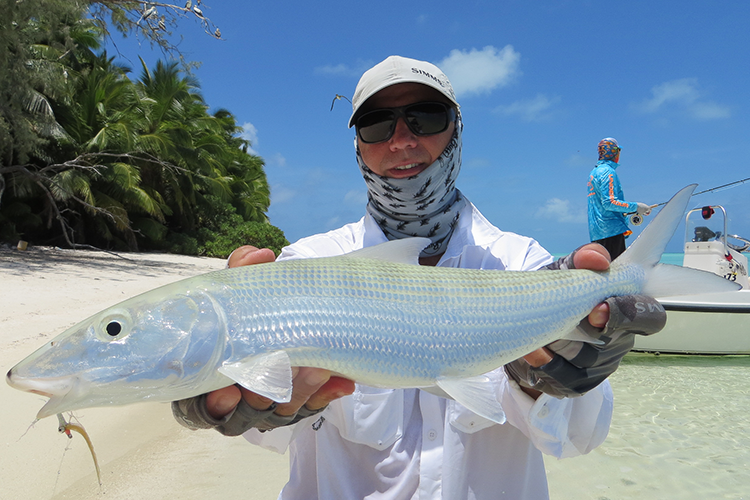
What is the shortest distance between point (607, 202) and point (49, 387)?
7.75 m

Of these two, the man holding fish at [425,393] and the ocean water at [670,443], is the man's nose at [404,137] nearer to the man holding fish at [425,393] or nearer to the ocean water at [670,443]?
the man holding fish at [425,393]

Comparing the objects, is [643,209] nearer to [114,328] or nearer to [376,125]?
[376,125]

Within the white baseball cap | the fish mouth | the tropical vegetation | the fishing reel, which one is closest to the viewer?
the fish mouth

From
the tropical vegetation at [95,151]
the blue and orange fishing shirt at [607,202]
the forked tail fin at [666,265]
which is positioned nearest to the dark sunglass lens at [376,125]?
the forked tail fin at [666,265]

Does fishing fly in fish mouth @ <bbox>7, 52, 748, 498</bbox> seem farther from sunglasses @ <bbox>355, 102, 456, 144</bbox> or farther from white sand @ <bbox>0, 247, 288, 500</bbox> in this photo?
white sand @ <bbox>0, 247, 288, 500</bbox>

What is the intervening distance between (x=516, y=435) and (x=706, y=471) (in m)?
4.19

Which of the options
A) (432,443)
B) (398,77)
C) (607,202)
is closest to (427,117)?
(398,77)

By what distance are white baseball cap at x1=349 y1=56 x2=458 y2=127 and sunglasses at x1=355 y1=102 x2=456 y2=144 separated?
0.30 feet

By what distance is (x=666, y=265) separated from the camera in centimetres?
217

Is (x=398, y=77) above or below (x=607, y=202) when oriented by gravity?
below

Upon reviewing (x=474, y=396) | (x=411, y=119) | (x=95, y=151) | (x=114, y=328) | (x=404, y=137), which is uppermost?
(x=95, y=151)

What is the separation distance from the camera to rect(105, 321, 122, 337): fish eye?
66.0 inches

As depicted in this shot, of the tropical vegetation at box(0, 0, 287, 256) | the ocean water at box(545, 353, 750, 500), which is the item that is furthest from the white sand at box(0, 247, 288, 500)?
the tropical vegetation at box(0, 0, 287, 256)

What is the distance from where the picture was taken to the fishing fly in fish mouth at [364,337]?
1646 millimetres
